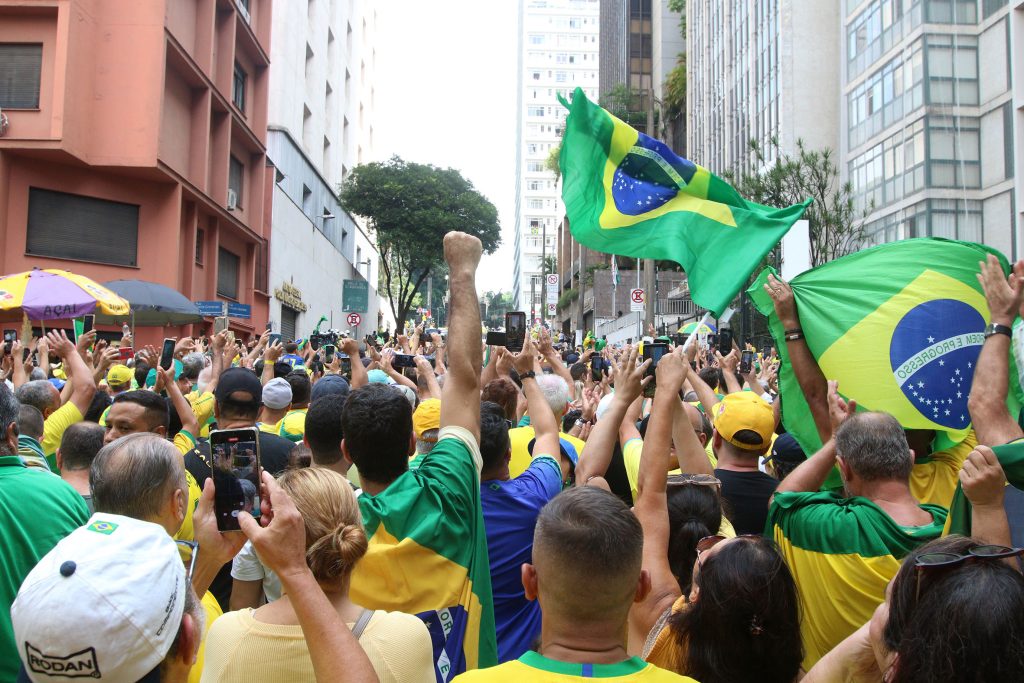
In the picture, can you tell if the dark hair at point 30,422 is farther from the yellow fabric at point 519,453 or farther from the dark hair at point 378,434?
the yellow fabric at point 519,453

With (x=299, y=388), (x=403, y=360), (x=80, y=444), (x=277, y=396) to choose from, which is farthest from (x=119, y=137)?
(x=80, y=444)

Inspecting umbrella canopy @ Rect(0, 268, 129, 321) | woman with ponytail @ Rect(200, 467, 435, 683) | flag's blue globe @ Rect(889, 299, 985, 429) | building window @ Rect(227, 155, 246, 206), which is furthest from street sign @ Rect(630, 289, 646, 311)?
woman with ponytail @ Rect(200, 467, 435, 683)

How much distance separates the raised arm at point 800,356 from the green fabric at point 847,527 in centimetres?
113

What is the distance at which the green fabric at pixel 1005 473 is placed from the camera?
2.56m

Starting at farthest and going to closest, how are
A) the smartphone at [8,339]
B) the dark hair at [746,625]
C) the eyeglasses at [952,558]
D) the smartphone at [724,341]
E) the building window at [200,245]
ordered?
1. the building window at [200,245]
2. the smartphone at [8,339]
3. the smartphone at [724,341]
4. the dark hair at [746,625]
5. the eyeglasses at [952,558]

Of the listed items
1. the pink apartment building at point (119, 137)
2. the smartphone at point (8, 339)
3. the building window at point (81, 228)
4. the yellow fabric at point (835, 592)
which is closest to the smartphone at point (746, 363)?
the yellow fabric at point (835, 592)

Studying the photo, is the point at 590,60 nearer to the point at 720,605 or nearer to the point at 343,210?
the point at 343,210

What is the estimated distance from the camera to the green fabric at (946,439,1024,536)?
8.41 ft

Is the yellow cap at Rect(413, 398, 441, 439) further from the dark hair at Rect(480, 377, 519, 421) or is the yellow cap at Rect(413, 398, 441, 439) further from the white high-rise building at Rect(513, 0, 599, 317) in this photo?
the white high-rise building at Rect(513, 0, 599, 317)

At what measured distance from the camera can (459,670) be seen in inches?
107

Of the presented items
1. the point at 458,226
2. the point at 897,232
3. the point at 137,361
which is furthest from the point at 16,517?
the point at 458,226

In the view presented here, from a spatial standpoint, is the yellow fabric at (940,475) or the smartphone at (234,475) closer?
the smartphone at (234,475)

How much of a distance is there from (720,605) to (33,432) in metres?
3.95

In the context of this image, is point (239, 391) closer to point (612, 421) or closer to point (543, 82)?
point (612, 421)
